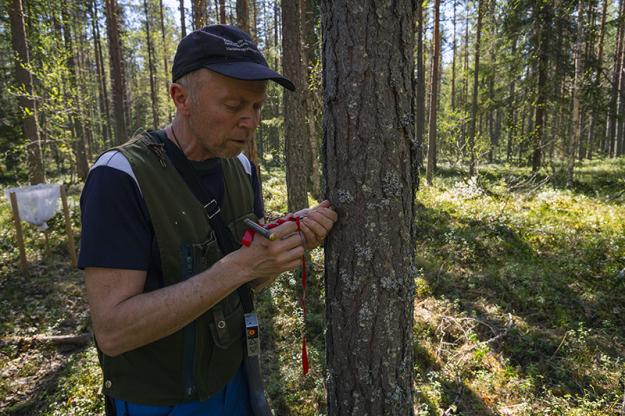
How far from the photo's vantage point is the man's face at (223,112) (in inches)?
66.0

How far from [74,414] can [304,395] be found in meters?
2.51

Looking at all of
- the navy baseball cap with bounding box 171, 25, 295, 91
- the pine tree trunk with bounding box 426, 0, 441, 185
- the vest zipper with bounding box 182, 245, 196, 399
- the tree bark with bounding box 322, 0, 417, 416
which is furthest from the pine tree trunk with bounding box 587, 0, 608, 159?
the vest zipper with bounding box 182, 245, 196, 399

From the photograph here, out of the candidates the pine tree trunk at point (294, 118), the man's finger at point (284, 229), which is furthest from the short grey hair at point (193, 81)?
the pine tree trunk at point (294, 118)

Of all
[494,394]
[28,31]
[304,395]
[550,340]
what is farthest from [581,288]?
[28,31]

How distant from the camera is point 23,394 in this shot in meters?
4.57

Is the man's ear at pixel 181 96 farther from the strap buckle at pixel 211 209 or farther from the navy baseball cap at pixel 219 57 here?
the strap buckle at pixel 211 209

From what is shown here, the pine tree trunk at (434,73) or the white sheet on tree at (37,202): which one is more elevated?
the pine tree trunk at (434,73)

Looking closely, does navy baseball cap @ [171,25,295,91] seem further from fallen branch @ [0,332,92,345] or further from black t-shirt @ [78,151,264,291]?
fallen branch @ [0,332,92,345]

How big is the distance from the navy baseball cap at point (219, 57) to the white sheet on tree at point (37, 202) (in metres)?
8.42

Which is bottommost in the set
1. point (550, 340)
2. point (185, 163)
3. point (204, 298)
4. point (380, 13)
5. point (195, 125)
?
point (550, 340)

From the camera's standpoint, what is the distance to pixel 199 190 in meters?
1.79

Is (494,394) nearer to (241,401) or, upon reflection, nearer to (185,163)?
(241,401)

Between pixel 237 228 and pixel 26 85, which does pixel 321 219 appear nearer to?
pixel 237 228

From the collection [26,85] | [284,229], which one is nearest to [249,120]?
[284,229]
